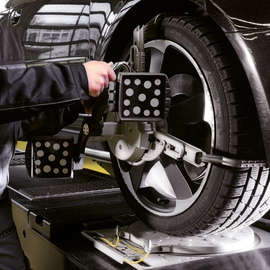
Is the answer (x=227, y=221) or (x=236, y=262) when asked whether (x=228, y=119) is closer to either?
(x=227, y=221)

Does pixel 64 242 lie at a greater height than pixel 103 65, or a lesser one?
lesser

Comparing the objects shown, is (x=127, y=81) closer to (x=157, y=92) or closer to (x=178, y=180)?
(x=157, y=92)

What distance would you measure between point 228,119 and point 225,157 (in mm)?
106

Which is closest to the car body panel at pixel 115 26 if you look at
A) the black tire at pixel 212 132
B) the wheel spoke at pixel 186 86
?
the black tire at pixel 212 132

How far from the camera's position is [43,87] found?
89 cm

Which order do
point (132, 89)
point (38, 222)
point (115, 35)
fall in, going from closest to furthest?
1. point (132, 89)
2. point (38, 222)
3. point (115, 35)

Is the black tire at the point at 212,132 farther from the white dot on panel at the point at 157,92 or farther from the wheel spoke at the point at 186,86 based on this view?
the white dot on panel at the point at 157,92

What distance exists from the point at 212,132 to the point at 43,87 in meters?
0.49

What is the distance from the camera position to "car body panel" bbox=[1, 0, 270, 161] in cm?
95

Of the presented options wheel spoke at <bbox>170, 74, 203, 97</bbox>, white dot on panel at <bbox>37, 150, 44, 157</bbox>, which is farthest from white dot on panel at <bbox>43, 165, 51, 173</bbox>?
wheel spoke at <bbox>170, 74, 203, 97</bbox>

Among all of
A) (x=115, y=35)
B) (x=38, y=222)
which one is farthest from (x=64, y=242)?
(x=115, y=35)

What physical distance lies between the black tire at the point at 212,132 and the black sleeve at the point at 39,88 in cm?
38

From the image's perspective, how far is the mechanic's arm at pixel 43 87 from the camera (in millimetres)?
883

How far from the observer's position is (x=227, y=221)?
109 cm
